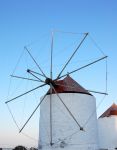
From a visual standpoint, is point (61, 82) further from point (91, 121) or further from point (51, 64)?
point (91, 121)

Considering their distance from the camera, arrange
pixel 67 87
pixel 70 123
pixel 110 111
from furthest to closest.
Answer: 1. pixel 110 111
2. pixel 67 87
3. pixel 70 123

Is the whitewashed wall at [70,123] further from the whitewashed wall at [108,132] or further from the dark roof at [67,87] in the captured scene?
the whitewashed wall at [108,132]

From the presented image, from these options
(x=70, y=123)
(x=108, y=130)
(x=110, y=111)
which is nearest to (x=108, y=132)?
(x=108, y=130)

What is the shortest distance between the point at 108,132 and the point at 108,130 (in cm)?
20

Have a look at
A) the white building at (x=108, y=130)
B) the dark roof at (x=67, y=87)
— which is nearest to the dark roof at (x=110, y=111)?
the white building at (x=108, y=130)

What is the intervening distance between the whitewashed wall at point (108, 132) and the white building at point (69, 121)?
7.47 metres

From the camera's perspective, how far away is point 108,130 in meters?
28.9

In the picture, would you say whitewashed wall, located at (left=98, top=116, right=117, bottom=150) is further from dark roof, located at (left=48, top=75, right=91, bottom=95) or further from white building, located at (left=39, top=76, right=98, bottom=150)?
dark roof, located at (left=48, top=75, right=91, bottom=95)

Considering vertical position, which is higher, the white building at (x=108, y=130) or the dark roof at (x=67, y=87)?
the dark roof at (x=67, y=87)

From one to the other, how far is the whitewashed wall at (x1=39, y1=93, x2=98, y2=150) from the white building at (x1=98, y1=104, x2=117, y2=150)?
24.5 ft

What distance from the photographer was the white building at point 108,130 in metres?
28.3

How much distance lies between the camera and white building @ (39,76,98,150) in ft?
66.7

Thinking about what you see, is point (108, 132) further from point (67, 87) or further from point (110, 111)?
point (67, 87)

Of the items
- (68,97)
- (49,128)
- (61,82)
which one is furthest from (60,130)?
(61,82)
